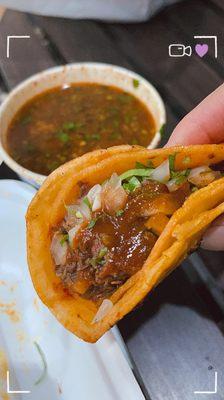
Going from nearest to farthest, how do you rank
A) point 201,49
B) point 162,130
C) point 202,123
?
point 202,123, point 201,49, point 162,130

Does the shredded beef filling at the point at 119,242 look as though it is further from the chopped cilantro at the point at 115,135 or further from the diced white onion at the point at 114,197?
the chopped cilantro at the point at 115,135

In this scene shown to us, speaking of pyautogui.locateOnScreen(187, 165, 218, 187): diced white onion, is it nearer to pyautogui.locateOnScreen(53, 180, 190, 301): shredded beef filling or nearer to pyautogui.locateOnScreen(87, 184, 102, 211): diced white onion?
pyautogui.locateOnScreen(53, 180, 190, 301): shredded beef filling

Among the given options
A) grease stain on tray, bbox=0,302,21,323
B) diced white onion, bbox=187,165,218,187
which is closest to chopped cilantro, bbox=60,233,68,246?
diced white onion, bbox=187,165,218,187

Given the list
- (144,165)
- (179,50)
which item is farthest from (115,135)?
(144,165)

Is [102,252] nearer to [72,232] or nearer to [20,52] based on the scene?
[72,232]

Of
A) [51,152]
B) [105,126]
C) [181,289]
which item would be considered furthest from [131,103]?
[181,289]

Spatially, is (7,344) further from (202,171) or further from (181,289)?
(202,171)

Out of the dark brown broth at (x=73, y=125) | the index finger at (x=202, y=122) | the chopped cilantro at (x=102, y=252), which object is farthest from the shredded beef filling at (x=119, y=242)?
the dark brown broth at (x=73, y=125)
